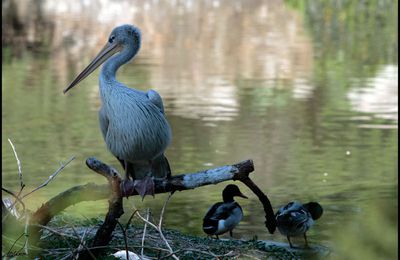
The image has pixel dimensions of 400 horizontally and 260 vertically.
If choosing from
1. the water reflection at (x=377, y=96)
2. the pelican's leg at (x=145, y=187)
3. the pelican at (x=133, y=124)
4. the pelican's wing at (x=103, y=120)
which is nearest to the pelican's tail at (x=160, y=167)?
the pelican at (x=133, y=124)

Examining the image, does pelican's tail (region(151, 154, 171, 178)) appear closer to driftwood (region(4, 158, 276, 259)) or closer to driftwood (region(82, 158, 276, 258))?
driftwood (region(4, 158, 276, 259))

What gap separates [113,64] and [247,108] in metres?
8.38

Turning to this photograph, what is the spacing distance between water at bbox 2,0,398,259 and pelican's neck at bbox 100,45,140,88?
1820 mm

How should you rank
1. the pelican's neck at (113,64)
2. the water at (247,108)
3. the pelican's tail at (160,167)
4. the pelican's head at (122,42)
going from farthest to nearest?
the water at (247,108)
the pelican's head at (122,42)
the pelican's tail at (160,167)
the pelican's neck at (113,64)

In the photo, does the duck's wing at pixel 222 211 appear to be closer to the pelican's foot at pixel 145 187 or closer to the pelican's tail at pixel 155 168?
the pelican's tail at pixel 155 168

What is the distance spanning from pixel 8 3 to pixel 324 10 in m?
9.60

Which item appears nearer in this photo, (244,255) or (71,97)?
(244,255)

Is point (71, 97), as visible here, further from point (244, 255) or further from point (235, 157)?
point (244, 255)

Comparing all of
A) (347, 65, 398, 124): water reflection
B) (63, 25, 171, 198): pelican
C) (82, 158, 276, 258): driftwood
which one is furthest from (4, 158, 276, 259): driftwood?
(347, 65, 398, 124): water reflection

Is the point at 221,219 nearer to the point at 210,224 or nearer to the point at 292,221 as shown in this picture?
the point at 210,224

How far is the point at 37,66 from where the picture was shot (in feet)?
64.8

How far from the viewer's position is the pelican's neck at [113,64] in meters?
6.29

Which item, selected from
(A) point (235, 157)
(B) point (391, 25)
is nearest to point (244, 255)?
(A) point (235, 157)

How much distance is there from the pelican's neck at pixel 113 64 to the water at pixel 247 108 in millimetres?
1820
